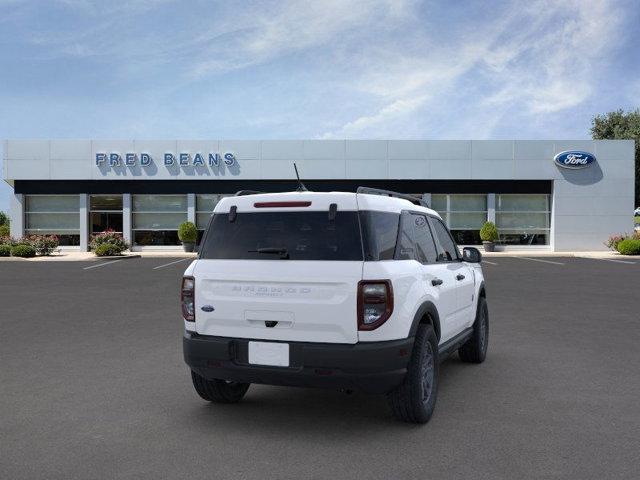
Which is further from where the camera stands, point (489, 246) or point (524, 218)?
point (524, 218)

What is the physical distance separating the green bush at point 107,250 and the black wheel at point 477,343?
25.2 m

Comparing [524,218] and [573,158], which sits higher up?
[573,158]

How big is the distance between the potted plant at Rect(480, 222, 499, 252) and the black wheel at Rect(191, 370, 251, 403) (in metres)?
28.8

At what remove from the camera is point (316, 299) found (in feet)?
13.6

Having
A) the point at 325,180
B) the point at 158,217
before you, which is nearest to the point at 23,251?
the point at 158,217

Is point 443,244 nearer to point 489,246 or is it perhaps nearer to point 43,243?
point 489,246

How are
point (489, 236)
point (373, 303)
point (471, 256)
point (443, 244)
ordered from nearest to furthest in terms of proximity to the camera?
point (373, 303) < point (443, 244) < point (471, 256) < point (489, 236)

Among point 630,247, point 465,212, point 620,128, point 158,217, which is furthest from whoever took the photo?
point 620,128

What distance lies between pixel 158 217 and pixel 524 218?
69.9ft

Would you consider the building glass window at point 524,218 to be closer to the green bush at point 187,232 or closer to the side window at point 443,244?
the green bush at point 187,232

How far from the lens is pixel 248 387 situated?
5496mm

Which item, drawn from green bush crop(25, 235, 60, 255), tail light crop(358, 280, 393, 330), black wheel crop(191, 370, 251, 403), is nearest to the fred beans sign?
green bush crop(25, 235, 60, 255)

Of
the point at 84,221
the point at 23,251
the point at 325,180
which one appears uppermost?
the point at 325,180

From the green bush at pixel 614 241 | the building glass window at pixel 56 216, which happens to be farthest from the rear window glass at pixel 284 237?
the building glass window at pixel 56 216
